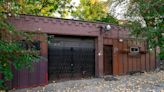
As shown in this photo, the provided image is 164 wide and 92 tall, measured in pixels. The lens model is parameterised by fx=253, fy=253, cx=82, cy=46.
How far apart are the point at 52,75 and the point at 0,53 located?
6100 millimetres

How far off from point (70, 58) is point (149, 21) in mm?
4876

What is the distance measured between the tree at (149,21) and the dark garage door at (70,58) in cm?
298

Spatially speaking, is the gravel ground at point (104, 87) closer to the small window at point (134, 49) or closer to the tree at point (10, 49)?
the tree at point (10, 49)

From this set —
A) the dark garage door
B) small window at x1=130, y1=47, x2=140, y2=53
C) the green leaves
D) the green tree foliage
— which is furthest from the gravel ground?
the green tree foliage

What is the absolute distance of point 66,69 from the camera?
14.4 meters

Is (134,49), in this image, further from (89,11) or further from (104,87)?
(89,11)

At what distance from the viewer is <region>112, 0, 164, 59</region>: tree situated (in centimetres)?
1270

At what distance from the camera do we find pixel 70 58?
14.6 m

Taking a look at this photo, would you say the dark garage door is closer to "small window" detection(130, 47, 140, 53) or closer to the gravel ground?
the gravel ground

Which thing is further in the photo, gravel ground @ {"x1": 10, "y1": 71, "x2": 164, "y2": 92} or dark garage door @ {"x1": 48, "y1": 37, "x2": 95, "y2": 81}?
dark garage door @ {"x1": 48, "y1": 37, "x2": 95, "y2": 81}

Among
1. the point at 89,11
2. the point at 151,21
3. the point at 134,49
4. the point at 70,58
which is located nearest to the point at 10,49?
the point at 70,58

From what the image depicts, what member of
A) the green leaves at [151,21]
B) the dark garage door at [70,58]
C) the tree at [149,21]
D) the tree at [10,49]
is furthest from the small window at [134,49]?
the tree at [10,49]

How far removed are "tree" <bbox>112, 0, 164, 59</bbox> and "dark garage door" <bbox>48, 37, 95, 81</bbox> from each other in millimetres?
2978

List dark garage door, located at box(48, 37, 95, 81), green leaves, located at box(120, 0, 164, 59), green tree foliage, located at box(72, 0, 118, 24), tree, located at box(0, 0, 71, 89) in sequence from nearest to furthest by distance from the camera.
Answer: tree, located at box(0, 0, 71, 89), green leaves, located at box(120, 0, 164, 59), dark garage door, located at box(48, 37, 95, 81), green tree foliage, located at box(72, 0, 118, 24)
